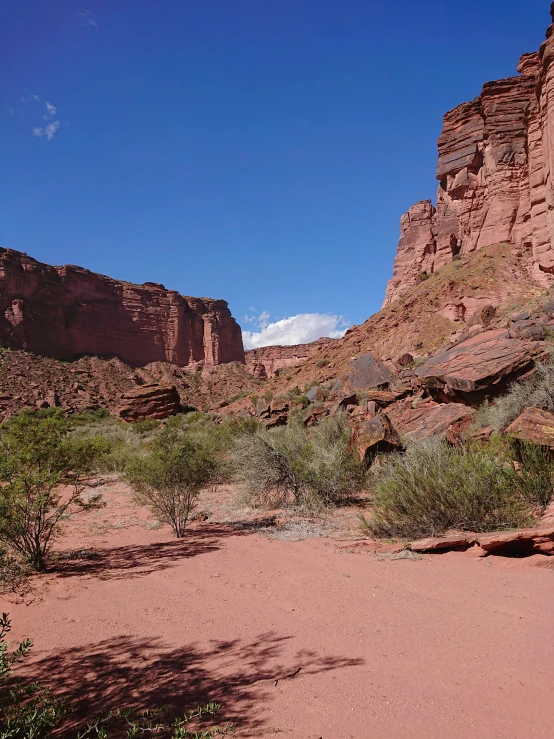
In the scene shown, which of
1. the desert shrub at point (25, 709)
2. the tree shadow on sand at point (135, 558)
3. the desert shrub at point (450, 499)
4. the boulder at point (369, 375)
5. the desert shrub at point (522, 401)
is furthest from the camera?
the boulder at point (369, 375)

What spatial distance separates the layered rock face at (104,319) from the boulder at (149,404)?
77.1 ft

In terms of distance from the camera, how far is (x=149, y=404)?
36031mm

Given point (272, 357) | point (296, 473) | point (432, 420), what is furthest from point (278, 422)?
point (272, 357)

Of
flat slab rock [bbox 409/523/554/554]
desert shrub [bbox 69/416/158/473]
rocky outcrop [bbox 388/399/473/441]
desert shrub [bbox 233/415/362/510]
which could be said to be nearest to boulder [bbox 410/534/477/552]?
flat slab rock [bbox 409/523/554/554]

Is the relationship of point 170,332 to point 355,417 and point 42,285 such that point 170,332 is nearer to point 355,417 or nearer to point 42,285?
point 42,285

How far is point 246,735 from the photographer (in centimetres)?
257

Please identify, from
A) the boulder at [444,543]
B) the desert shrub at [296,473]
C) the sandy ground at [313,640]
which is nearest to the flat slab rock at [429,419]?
the desert shrub at [296,473]

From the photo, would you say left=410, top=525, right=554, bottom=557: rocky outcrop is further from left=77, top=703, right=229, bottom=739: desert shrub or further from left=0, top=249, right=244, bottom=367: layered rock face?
left=0, top=249, right=244, bottom=367: layered rock face

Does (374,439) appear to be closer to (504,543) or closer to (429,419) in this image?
(429,419)

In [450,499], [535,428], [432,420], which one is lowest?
[450,499]

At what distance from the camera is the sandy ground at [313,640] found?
2.72 metres

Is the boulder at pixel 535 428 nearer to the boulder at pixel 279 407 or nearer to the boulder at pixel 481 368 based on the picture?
the boulder at pixel 481 368

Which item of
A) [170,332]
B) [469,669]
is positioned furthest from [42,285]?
[469,669]

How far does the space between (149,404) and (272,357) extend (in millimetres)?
58545
